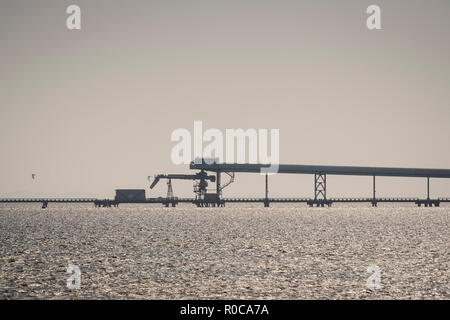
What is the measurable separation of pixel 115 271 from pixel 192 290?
1042 centimetres

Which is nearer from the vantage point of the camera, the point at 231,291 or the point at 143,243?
the point at 231,291

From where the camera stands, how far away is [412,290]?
37.1m

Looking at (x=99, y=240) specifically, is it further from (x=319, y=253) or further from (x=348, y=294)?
(x=348, y=294)

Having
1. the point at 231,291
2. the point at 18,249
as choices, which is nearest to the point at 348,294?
the point at 231,291

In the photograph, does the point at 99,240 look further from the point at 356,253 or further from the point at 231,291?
the point at 231,291

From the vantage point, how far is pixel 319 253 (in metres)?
61.1

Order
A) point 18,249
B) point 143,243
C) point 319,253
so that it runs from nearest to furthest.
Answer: point 319,253, point 18,249, point 143,243

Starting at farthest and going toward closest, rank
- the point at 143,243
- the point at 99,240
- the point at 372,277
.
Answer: the point at 99,240 < the point at 143,243 < the point at 372,277

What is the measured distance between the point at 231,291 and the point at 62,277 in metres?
12.0

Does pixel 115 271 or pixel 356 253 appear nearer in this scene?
pixel 115 271

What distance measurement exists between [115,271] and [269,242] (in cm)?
3261
